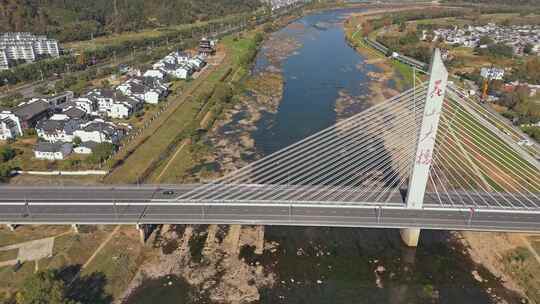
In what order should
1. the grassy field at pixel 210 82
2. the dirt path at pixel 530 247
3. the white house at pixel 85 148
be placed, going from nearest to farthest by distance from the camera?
the dirt path at pixel 530 247 → the grassy field at pixel 210 82 → the white house at pixel 85 148

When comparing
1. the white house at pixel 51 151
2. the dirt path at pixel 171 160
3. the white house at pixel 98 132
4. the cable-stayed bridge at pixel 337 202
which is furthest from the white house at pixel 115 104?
the cable-stayed bridge at pixel 337 202

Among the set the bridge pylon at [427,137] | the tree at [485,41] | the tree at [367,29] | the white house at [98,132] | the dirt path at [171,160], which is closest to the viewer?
the bridge pylon at [427,137]

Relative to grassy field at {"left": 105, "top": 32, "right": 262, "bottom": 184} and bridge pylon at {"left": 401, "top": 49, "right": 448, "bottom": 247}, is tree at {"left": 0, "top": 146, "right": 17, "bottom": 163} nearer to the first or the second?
grassy field at {"left": 105, "top": 32, "right": 262, "bottom": 184}

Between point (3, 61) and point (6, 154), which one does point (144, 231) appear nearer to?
point (6, 154)

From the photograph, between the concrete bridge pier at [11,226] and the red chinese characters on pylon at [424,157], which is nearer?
the red chinese characters on pylon at [424,157]

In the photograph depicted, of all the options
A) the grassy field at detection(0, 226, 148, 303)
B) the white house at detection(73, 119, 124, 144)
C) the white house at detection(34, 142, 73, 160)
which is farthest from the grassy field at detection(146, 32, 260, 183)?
the white house at detection(34, 142, 73, 160)

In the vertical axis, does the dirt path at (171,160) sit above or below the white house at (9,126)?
below

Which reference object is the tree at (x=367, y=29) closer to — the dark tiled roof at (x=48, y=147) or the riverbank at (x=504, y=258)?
the dark tiled roof at (x=48, y=147)
